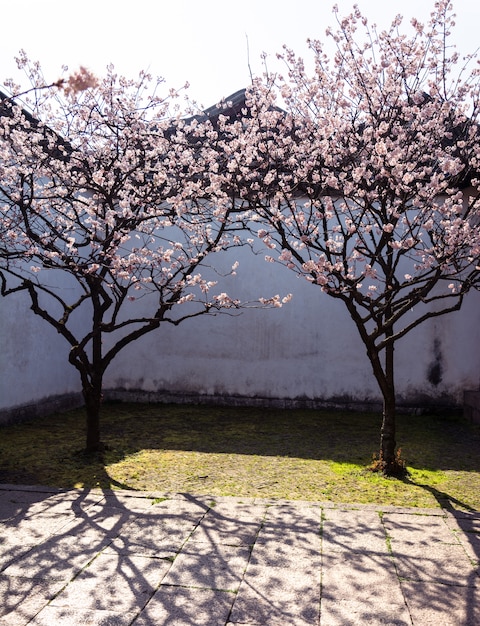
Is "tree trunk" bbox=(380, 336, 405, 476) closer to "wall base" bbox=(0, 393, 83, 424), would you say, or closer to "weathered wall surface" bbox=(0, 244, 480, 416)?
"weathered wall surface" bbox=(0, 244, 480, 416)

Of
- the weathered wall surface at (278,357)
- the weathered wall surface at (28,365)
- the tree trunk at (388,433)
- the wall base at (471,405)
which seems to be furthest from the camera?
the weathered wall surface at (278,357)

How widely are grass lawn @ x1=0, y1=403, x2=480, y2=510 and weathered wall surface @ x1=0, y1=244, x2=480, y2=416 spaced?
0.55 meters

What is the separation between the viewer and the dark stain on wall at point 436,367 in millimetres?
11211

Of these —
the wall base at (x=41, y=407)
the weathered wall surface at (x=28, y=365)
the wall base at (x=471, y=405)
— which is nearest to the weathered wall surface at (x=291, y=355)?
the wall base at (x=471, y=405)

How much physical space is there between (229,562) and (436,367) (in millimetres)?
8117

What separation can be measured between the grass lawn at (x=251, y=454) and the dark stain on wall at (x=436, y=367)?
72cm

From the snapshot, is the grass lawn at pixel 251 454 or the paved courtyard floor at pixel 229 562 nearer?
the paved courtyard floor at pixel 229 562

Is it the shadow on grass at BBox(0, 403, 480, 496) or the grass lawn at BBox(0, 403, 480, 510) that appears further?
the shadow on grass at BBox(0, 403, 480, 496)

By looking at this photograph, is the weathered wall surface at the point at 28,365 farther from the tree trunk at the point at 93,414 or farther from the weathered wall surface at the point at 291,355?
the tree trunk at the point at 93,414

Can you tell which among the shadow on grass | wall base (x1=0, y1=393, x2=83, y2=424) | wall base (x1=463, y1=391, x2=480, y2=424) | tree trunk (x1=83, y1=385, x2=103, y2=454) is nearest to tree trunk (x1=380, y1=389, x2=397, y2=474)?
the shadow on grass

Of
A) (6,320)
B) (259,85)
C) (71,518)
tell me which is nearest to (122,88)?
(259,85)

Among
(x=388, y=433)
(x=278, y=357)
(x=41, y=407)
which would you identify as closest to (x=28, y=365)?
(x=41, y=407)

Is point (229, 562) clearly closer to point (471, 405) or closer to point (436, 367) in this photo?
point (471, 405)

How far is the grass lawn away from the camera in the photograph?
625cm
